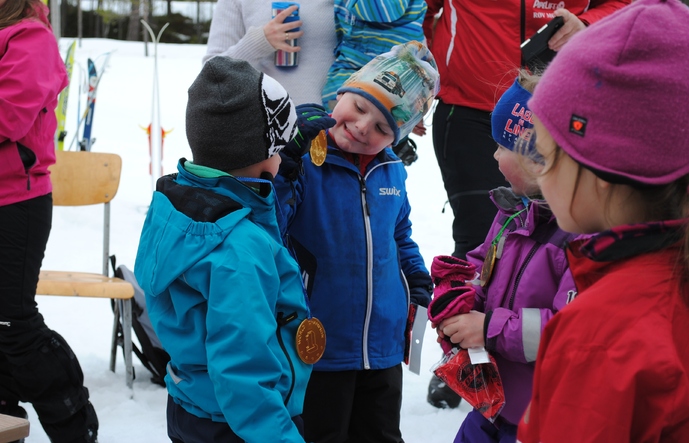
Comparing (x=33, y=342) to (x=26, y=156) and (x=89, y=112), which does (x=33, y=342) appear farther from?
(x=89, y=112)

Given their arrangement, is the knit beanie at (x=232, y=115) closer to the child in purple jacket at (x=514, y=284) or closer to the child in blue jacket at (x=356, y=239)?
the child in blue jacket at (x=356, y=239)

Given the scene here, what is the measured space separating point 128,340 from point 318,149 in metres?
2.02

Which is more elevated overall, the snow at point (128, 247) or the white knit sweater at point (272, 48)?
the white knit sweater at point (272, 48)

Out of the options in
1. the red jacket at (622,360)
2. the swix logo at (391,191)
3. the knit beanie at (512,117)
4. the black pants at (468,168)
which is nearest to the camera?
the red jacket at (622,360)

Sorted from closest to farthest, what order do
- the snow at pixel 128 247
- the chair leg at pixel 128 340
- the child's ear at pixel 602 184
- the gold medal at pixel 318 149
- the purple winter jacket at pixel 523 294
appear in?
the child's ear at pixel 602 184 < the purple winter jacket at pixel 523 294 < the gold medal at pixel 318 149 < the snow at pixel 128 247 < the chair leg at pixel 128 340

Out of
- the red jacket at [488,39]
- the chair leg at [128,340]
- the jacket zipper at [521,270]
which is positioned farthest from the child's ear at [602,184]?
the chair leg at [128,340]

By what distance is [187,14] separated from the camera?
31828mm

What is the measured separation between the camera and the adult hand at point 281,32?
2.67m

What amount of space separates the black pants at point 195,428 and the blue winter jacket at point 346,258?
40 centimetres

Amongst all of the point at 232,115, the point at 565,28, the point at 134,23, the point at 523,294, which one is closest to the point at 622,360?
the point at 523,294

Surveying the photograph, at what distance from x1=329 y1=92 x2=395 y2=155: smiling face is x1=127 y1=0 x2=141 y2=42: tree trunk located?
28.4 metres

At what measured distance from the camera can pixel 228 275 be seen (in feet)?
5.05

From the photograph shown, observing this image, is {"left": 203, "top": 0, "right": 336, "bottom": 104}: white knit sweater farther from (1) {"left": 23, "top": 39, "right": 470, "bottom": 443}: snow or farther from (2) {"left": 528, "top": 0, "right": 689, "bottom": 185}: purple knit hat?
(2) {"left": 528, "top": 0, "right": 689, "bottom": 185}: purple knit hat

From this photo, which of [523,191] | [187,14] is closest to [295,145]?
[523,191]
